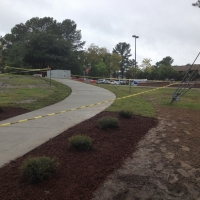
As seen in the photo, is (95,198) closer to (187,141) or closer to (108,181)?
(108,181)

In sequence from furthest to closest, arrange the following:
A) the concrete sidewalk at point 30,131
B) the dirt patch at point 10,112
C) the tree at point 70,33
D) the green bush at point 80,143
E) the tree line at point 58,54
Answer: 1. the tree at point 70,33
2. the tree line at point 58,54
3. the dirt patch at point 10,112
4. the concrete sidewalk at point 30,131
5. the green bush at point 80,143

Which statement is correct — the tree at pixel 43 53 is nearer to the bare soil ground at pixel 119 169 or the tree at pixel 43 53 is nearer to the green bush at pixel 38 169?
the bare soil ground at pixel 119 169

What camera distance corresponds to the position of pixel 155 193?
322 cm

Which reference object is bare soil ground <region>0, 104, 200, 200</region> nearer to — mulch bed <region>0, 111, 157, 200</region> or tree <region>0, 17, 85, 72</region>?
mulch bed <region>0, 111, 157, 200</region>

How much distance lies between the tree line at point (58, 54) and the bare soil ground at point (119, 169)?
37640mm

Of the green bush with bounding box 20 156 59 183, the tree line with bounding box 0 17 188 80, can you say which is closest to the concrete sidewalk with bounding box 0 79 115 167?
the green bush with bounding box 20 156 59 183

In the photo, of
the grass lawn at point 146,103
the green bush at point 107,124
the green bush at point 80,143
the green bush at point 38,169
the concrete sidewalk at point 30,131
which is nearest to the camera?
the green bush at point 38,169

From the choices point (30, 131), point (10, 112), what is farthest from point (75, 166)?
point (10, 112)

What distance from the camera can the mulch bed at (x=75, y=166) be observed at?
123 inches

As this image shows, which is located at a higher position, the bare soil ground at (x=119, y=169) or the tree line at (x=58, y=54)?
the tree line at (x=58, y=54)

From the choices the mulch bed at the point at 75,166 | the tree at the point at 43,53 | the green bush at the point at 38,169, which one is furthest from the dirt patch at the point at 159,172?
the tree at the point at 43,53

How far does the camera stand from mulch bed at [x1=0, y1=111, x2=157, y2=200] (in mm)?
3132

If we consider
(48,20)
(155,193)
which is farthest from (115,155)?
(48,20)

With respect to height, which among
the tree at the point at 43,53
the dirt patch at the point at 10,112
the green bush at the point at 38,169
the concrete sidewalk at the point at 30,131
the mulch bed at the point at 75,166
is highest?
the tree at the point at 43,53
